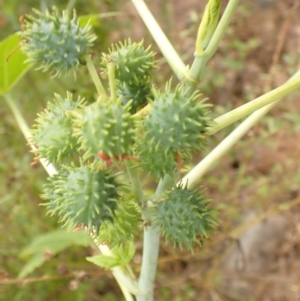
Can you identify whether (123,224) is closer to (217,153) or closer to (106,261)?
(106,261)

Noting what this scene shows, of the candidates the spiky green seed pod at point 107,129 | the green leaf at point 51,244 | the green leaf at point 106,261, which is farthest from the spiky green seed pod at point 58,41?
the green leaf at point 51,244

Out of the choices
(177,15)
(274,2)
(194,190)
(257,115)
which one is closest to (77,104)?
(194,190)

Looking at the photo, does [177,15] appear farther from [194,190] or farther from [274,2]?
[194,190]

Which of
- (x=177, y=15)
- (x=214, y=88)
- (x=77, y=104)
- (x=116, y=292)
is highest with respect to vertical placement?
(x=77, y=104)

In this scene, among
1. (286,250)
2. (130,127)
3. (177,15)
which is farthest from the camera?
(177,15)

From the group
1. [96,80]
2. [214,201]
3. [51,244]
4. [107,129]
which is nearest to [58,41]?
[96,80]
